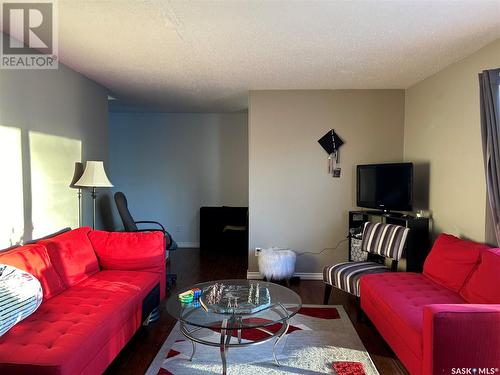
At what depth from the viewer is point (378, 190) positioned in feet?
13.2

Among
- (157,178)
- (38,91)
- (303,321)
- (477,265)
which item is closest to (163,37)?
(38,91)

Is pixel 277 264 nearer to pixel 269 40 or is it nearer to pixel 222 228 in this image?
pixel 222 228

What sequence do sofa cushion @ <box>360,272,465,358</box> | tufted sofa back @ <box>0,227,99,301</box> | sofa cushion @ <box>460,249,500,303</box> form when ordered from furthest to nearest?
1. tufted sofa back @ <box>0,227,99,301</box>
2. sofa cushion @ <box>460,249,500,303</box>
3. sofa cushion @ <box>360,272,465,358</box>

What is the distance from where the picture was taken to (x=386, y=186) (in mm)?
3936

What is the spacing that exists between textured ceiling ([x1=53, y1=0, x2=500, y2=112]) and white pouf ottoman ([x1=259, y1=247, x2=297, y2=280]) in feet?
6.55

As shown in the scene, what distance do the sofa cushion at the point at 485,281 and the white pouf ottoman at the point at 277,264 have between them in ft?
6.60

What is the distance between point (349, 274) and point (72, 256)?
94.8 inches

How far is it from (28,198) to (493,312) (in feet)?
10.9

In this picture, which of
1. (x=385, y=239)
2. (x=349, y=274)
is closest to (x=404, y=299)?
(x=349, y=274)

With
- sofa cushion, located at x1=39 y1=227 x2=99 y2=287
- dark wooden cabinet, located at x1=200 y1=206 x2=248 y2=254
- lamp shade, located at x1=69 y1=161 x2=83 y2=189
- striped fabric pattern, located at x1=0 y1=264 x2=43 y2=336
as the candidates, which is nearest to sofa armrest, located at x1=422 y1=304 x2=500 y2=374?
striped fabric pattern, located at x1=0 y1=264 x2=43 y2=336

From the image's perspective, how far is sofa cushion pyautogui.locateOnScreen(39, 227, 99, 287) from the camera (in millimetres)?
2695

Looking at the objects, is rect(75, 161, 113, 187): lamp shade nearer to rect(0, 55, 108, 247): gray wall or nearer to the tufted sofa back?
rect(0, 55, 108, 247): gray wall

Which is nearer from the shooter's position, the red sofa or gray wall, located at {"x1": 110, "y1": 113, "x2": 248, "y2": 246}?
the red sofa

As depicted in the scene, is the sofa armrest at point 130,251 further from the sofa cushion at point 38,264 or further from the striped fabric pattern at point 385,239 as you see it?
the striped fabric pattern at point 385,239
